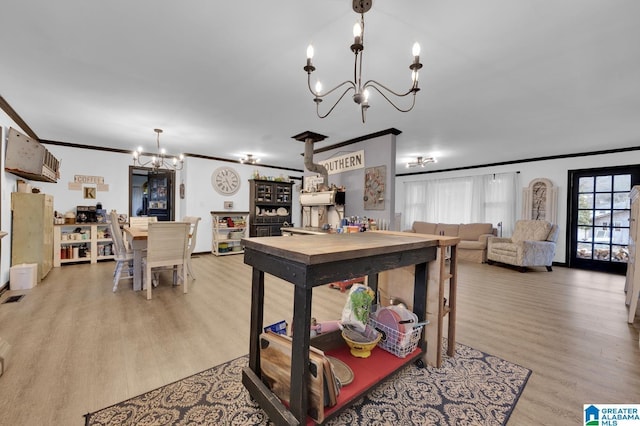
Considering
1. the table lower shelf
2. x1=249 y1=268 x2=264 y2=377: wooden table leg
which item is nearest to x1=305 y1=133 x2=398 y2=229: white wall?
the table lower shelf

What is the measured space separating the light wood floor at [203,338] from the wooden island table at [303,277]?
673 mm

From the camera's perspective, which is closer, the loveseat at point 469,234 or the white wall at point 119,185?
the white wall at point 119,185

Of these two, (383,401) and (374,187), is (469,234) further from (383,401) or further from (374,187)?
(383,401)

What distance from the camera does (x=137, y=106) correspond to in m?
3.30

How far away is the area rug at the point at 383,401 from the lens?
4.55 ft

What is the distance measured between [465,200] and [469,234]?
1.13m

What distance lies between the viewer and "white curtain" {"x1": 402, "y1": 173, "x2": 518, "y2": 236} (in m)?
6.59

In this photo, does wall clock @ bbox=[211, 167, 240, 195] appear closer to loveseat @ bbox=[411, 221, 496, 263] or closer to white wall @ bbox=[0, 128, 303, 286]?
white wall @ bbox=[0, 128, 303, 286]

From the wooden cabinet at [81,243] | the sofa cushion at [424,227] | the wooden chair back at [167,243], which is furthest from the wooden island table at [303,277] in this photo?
the sofa cushion at [424,227]

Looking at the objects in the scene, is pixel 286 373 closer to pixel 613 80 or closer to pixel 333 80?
pixel 333 80

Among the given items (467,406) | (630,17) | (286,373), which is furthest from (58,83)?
(630,17)

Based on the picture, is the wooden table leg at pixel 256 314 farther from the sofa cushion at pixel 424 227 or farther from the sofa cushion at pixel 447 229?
the sofa cushion at pixel 424 227

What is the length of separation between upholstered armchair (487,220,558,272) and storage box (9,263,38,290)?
7749 mm

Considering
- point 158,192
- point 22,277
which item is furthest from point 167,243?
point 158,192
